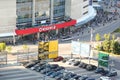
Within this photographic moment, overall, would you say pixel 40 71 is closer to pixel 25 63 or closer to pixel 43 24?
pixel 25 63

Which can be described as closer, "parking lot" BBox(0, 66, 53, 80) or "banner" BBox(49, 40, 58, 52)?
"parking lot" BBox(0, 66, 53, 80)

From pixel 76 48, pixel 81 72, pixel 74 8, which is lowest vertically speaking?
pixel 81 72

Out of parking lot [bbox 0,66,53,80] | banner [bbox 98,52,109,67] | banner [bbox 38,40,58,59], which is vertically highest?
banner [bbox 38,40,58,59]

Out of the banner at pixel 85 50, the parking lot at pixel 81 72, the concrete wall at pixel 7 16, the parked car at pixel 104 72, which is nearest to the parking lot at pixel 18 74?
the parking lot at pixel 81 72

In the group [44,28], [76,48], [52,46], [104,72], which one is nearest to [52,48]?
[52,46]

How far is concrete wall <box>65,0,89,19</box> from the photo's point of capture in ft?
362

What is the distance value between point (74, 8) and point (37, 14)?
14.4 m

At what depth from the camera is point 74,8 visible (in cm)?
11250

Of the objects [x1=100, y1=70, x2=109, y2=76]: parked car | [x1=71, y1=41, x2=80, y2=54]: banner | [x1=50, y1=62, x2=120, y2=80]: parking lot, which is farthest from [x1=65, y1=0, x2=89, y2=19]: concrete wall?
[x1=100, y1=70, x2=109, y2=76]: parked car

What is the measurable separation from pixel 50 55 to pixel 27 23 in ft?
72.0

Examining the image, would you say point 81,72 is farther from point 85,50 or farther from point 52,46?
point 52,46

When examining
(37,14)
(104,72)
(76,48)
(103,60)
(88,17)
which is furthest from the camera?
(88,17)

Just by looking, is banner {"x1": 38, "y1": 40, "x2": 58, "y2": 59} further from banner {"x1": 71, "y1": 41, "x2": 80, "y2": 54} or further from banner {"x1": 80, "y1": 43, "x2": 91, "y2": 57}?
banner {"x1": 80, "y1": 43, "x2": 91, "y2": 57}

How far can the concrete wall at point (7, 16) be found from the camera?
307 ft
